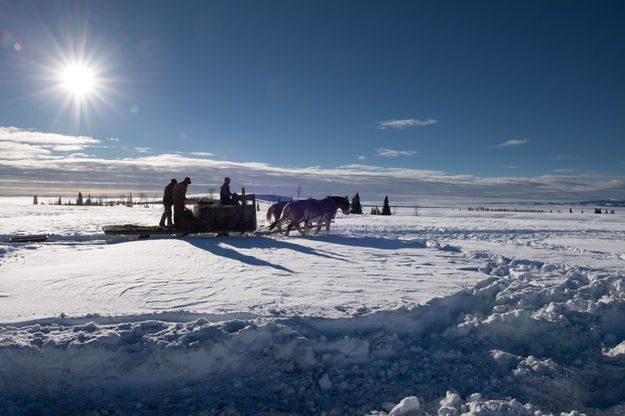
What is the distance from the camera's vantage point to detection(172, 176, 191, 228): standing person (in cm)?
1148

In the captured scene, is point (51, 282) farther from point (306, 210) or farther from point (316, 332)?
point (306, 210)

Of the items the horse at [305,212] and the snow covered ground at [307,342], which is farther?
the horse at [305,212]

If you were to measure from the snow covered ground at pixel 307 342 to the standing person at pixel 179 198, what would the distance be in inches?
214

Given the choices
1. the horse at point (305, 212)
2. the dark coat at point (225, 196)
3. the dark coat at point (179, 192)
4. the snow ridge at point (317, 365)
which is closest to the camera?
the snow ridge at point (317, 365)

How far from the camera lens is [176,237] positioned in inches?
451

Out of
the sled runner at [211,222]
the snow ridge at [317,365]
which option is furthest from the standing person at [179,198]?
the snow ridge at [317,365]

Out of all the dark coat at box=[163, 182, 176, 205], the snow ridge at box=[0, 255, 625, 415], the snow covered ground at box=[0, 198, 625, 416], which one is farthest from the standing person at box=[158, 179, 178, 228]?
the snow ridge at box=[0, 255, 625, 415]

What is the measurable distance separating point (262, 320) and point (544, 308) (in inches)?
149

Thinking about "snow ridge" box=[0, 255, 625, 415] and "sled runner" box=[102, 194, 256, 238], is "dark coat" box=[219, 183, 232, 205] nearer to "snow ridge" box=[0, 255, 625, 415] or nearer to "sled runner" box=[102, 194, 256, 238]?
"sled runner" box=[102, 194, 256, 238]

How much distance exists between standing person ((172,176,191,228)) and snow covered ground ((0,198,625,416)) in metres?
5.43

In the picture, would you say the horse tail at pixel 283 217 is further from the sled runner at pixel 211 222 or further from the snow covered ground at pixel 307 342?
the snow covered ground at pixel 307 342

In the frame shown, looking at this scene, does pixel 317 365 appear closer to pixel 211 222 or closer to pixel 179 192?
pixel 211 222

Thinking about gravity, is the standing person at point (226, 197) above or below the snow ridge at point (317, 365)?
above

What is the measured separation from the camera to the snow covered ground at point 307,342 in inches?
119
